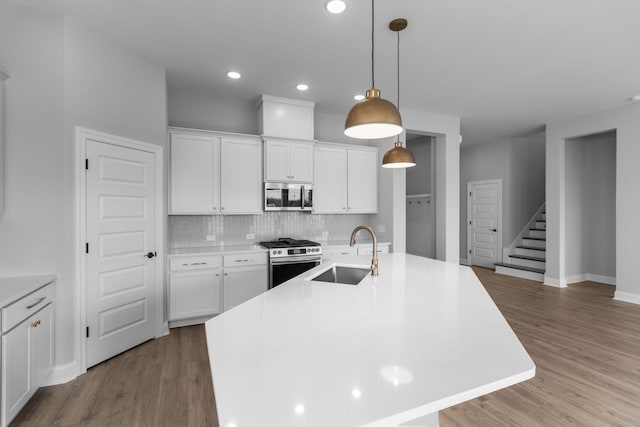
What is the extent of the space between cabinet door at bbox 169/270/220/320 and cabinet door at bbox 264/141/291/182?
4.69ft

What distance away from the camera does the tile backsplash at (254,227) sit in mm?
4168

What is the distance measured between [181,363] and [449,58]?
13.0 feet

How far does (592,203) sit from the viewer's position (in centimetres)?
600

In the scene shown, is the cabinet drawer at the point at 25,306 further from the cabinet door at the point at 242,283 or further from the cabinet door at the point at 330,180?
the cabinet door at the point at 330,180

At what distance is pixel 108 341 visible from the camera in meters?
2.91

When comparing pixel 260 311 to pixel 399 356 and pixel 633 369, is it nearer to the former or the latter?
pixel 399 356

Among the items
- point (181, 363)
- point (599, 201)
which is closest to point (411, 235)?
point (599, 201)

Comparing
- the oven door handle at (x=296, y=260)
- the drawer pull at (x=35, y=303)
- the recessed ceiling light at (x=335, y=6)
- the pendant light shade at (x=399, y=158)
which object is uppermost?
the recessed ceiling light at (x=335, y=6)

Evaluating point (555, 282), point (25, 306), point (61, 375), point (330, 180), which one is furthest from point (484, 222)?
point (25, 306)

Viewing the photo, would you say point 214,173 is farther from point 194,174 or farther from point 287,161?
point 287,161

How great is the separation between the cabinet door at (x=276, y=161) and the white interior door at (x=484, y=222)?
5243 millimetres

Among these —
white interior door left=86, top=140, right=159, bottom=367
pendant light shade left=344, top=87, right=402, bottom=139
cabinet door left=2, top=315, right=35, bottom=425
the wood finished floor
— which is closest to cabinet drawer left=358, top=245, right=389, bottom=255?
the wood finished floor

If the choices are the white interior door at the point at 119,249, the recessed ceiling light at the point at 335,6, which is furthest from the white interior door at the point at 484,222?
the white interior door at the point at 119,249

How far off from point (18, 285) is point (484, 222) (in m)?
7.97
